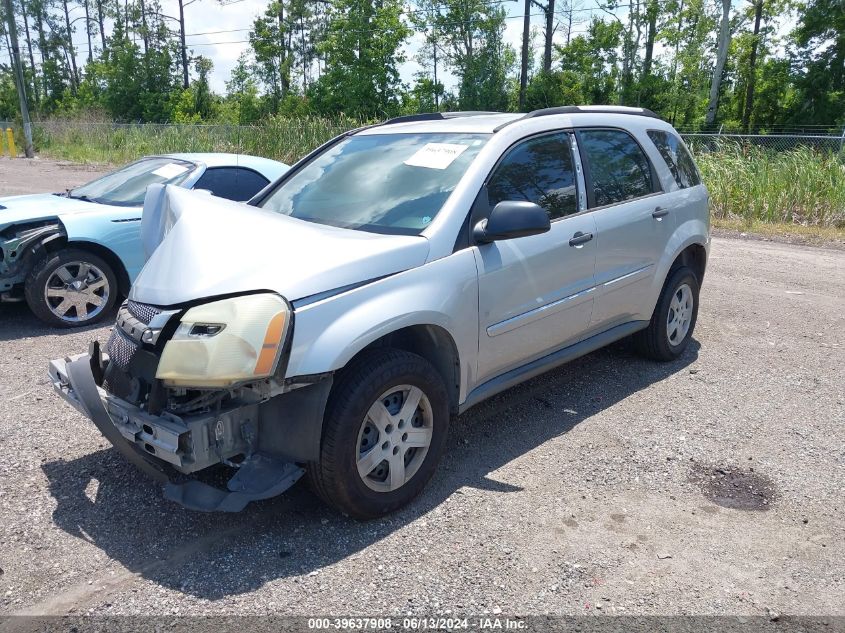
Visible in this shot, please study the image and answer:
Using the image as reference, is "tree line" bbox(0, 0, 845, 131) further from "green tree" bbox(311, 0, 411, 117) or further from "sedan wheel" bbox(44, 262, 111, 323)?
"sedan wheel" bbox(44, 262, 111, 323)

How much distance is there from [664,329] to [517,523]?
266 centimetres

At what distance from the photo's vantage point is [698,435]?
14.5 ft

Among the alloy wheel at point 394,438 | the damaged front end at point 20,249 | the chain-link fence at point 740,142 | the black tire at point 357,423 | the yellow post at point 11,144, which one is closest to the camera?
the black tire at point 357,423

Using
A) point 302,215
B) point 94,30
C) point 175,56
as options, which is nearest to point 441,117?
point 302,215

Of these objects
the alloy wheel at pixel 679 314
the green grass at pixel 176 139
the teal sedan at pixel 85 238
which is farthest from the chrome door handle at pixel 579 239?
the green grass at pixel 176 139

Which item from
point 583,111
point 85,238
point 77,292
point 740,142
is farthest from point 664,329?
point 740,142

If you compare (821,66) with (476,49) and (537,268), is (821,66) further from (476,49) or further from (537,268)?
(537,268)

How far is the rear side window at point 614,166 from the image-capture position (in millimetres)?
4715

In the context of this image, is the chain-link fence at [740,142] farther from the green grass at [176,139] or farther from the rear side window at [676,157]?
the rear side window at [676,157]

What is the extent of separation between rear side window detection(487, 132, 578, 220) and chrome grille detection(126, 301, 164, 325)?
1851 mm

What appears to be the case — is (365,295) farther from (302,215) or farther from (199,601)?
(199,601)

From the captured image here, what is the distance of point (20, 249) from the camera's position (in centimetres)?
Answer: 607

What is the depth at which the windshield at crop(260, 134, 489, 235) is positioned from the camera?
12.6ft

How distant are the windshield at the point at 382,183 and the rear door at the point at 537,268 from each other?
293 millimetres
